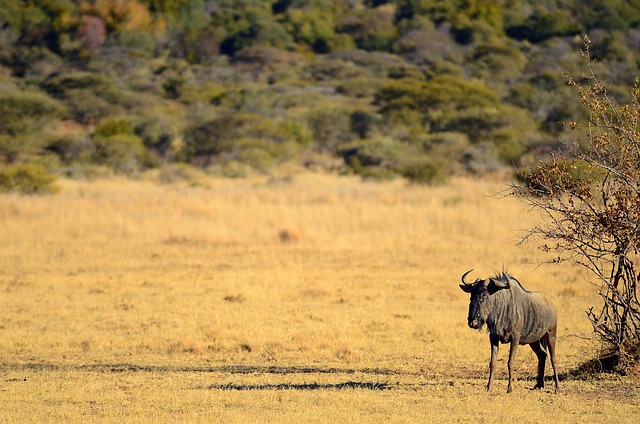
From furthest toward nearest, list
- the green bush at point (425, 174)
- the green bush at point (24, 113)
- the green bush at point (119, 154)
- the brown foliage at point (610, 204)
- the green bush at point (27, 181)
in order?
the green bush at point (24, 113)
the green bush at point (119, 154)
the green bush at point (425, 174)
the green bush at point (27, 181)
the brown foliage at point (610, 204)

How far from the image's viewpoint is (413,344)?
34.9ft

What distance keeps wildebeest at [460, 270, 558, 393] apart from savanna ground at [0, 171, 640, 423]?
390 millimetres

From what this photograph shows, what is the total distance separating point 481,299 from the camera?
7.50 metres

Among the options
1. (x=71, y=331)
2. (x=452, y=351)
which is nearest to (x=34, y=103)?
(x=71, y=331)

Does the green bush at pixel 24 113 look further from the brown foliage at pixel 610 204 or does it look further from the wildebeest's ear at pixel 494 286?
the wildebeest's ear at pixel 494 286

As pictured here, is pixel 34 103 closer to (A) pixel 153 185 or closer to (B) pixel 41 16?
(A) pixel 153 185

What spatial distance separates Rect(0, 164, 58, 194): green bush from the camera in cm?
2588

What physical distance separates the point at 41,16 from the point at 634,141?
79.6 meters

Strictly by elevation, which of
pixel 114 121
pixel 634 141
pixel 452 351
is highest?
pixel 634 141

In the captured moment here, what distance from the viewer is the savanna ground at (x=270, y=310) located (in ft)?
25.4

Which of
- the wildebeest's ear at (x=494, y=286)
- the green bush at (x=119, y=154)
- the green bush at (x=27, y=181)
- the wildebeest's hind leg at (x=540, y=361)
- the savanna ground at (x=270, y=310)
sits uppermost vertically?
the wildebeest's ear at (x=494, y=286)

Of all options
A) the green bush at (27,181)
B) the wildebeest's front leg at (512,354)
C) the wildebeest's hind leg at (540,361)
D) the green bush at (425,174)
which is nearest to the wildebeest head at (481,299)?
the wildebeest's front leg at (512,354)

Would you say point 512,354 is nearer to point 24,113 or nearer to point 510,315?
point 510,315

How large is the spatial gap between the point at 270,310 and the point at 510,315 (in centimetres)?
558
